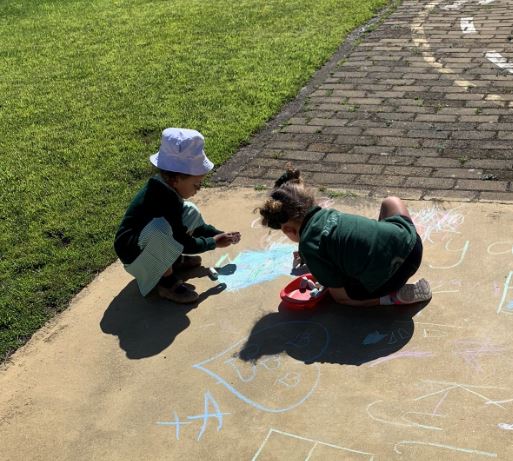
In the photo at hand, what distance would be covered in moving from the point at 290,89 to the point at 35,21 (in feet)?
20.7

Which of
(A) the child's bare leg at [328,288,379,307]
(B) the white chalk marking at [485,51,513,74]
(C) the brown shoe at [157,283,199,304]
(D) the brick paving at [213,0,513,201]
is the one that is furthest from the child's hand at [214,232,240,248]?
(B) the white chalk marking at [485,51,513,74]

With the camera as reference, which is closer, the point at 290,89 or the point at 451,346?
the point at 451,346

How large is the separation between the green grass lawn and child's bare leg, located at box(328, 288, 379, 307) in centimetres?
162

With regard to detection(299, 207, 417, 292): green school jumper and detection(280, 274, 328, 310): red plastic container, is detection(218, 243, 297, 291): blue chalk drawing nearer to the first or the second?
detection(280, 274, 328, 310): red plastic container

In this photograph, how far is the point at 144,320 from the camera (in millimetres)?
3912

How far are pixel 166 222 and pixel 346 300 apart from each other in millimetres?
1129

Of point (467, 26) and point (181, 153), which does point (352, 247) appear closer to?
point (181, 153)

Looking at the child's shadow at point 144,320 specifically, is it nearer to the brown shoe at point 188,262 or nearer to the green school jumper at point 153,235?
the green school jumper at point 153,235

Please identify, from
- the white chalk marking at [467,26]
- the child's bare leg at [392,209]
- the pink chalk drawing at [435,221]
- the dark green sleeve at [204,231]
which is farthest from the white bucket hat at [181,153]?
the white chalk marking at [467,26]

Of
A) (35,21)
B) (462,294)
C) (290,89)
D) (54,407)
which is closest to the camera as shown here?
(54,407)

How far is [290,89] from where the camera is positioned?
704cm

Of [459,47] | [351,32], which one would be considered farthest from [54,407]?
[351,32]

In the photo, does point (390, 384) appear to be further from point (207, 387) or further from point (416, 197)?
point (416, 197)

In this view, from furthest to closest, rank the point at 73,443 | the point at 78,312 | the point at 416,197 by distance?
the point at 416,197 → the point at 78,312 → the point at 73,443
